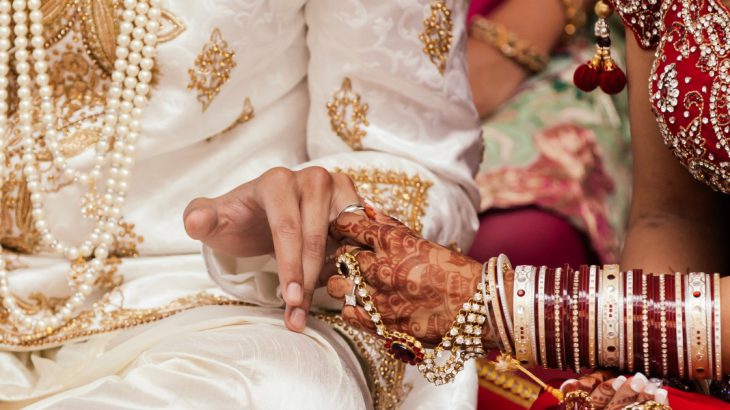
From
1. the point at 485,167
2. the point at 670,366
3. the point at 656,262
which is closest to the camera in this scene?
the point at 670,366

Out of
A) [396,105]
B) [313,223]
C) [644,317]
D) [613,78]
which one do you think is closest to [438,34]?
[396,105]

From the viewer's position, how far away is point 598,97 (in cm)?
180

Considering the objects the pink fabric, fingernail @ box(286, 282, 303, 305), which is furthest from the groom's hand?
the pink fabric

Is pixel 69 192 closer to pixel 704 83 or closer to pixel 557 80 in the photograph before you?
pixel 704 83

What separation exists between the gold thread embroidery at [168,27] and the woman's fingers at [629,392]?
21.5 inches

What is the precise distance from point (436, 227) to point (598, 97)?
0.83 meters

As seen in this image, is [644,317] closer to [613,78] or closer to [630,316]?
[630,316]

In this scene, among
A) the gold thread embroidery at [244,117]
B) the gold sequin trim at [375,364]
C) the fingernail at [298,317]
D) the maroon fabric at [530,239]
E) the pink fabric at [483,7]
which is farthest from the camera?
the pink fabric at [483,7]

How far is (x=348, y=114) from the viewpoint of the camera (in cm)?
109

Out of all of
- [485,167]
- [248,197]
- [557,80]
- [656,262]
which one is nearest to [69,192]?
[248,197]

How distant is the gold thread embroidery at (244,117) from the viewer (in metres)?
1.08

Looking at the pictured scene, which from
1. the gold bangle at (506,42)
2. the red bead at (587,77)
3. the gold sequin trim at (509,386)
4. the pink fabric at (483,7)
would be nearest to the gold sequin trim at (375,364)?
the gold sequin trim at (509,386)

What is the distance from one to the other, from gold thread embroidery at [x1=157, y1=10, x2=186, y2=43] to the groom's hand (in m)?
0.21

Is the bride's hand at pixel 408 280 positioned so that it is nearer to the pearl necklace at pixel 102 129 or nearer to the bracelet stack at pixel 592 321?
the bracelet stack at pixel 592 321
